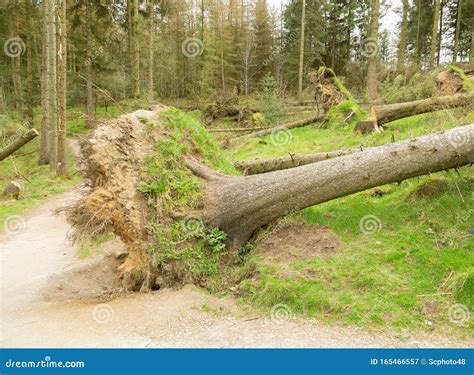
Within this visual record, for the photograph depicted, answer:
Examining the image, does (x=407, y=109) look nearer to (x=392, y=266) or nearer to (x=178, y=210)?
(x=392, y=266)

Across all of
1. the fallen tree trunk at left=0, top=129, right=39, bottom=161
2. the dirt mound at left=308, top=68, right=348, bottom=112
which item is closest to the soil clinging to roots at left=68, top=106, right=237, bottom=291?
the fallen tree trunk at left=0, top=129, right=39, bottom=161

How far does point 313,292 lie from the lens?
16.8ft

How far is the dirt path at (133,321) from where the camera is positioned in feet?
A: 14.6

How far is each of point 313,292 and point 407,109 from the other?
26.2ft

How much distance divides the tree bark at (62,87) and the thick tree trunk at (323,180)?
9376 mm

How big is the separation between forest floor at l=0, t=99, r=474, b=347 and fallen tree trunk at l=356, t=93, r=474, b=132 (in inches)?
104

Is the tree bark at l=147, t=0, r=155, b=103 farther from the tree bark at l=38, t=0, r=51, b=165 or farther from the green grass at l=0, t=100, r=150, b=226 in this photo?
the tree bark at l=38, t=0, r=51, b=165

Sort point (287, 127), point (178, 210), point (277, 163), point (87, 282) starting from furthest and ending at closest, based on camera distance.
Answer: point (287, 127)
point (277, 163)
point (87, 282)
point (178, 210)

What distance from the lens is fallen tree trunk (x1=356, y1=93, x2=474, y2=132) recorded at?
10.2 meters

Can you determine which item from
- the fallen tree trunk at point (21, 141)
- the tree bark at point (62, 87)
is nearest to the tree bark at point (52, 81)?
the tree bark at point (62, 87)

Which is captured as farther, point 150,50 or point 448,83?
point 150,50

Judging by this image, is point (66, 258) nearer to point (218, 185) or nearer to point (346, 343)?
point (218, 185)

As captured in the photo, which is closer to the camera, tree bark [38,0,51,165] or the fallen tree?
the fallen tree

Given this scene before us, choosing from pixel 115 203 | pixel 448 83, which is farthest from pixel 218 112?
pixel 115 203
